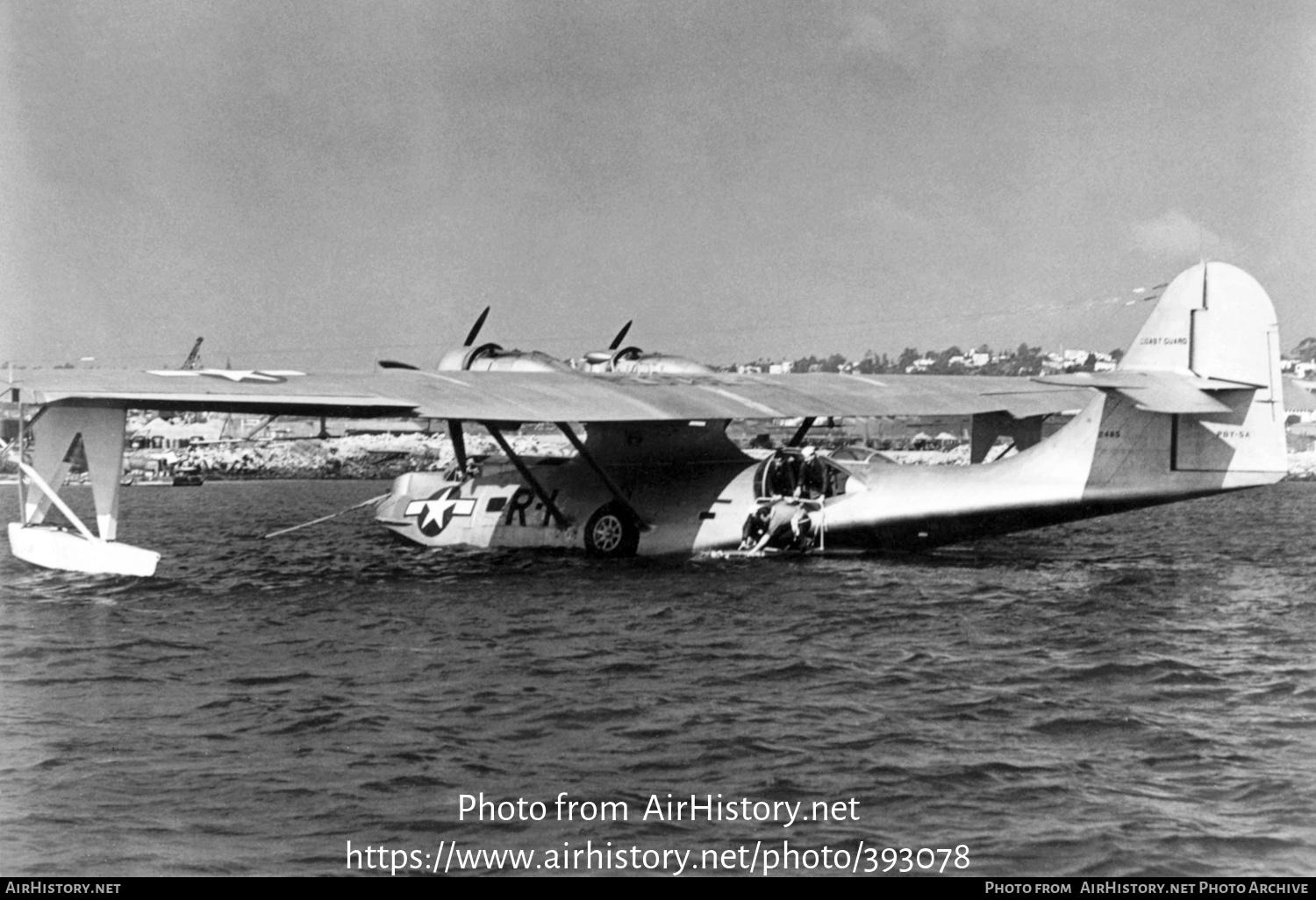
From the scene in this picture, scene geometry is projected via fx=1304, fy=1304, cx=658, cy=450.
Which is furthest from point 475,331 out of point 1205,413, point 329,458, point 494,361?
point 329,458

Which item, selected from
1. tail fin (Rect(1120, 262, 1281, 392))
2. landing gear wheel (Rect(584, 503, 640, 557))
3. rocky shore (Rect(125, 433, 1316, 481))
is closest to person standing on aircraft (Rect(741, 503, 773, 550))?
landing gear wheel (Rect(584, 503, 640, 557))

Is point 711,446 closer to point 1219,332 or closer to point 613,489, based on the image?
point 613,489

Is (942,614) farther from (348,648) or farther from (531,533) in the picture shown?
(531,533)

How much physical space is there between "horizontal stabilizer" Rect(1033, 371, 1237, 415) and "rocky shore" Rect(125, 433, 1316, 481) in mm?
55872

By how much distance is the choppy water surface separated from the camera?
8594 mm

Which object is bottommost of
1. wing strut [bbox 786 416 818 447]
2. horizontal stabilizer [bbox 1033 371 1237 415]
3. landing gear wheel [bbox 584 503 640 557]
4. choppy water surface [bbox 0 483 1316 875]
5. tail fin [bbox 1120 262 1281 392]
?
choppy water surface [bbox 0 483 1316 875]

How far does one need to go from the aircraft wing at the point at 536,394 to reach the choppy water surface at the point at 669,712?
2891 mm

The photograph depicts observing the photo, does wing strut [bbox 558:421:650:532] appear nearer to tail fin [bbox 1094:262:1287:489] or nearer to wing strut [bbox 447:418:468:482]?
wing strut [bbox 447:418:468:482]

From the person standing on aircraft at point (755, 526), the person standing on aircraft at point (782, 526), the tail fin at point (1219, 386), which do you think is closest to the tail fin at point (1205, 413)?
the tail fin at point (1219, 386)

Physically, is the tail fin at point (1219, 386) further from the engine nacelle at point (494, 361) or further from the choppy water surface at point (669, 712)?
the engine nacelle at point (494, 361)

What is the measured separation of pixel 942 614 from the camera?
56.1ft

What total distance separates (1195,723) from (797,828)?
4565 mm

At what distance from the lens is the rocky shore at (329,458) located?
82312 mm

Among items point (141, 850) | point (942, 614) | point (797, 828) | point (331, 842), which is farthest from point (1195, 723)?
point (141, 850)
